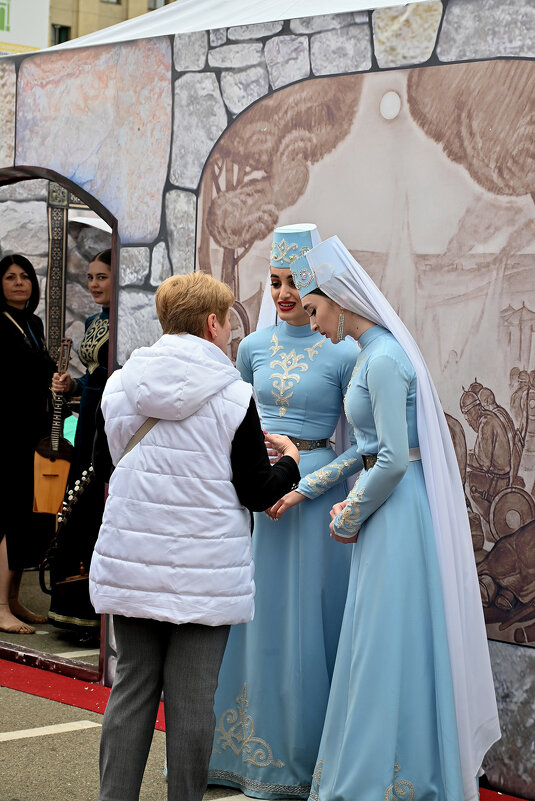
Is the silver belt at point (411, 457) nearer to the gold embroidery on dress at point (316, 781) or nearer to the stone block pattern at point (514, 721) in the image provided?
the stone block pattern at point (514, 721)

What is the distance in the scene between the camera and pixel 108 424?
10.8 feet

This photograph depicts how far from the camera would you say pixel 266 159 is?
15.5ft

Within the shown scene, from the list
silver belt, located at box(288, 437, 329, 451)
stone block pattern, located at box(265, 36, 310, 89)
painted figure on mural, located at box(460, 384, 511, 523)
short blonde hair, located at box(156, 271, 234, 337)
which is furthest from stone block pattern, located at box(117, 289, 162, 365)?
short blonde hair, located at box(156, 271, 234, 337)

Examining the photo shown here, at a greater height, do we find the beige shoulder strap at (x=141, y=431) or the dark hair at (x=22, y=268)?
the dark hair at (x=22, y=268)

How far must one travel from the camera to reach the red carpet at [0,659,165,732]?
16.7ft

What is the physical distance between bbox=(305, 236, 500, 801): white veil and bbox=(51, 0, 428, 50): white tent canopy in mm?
1244

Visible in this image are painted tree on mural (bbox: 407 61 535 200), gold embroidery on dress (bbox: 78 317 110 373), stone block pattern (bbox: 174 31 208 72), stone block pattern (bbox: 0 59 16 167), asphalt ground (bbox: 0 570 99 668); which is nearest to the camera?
painted tree on mural (bbox: 407 61 535 200)

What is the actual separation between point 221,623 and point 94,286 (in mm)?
3253

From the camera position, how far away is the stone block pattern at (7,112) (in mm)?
5648

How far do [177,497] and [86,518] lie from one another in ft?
9.80

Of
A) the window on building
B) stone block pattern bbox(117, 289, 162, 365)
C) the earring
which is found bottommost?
stone block pattern bbox(117, 289, 162, 365)

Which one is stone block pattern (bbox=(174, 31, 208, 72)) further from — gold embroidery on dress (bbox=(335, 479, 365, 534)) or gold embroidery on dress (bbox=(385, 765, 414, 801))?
gold embroidery on dress (bbox=(385, 765, 414, 801))

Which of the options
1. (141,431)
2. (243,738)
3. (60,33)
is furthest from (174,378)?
(60,33)

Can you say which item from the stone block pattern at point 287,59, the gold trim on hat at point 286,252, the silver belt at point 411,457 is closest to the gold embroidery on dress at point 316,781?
the silver belt at point 411,457
